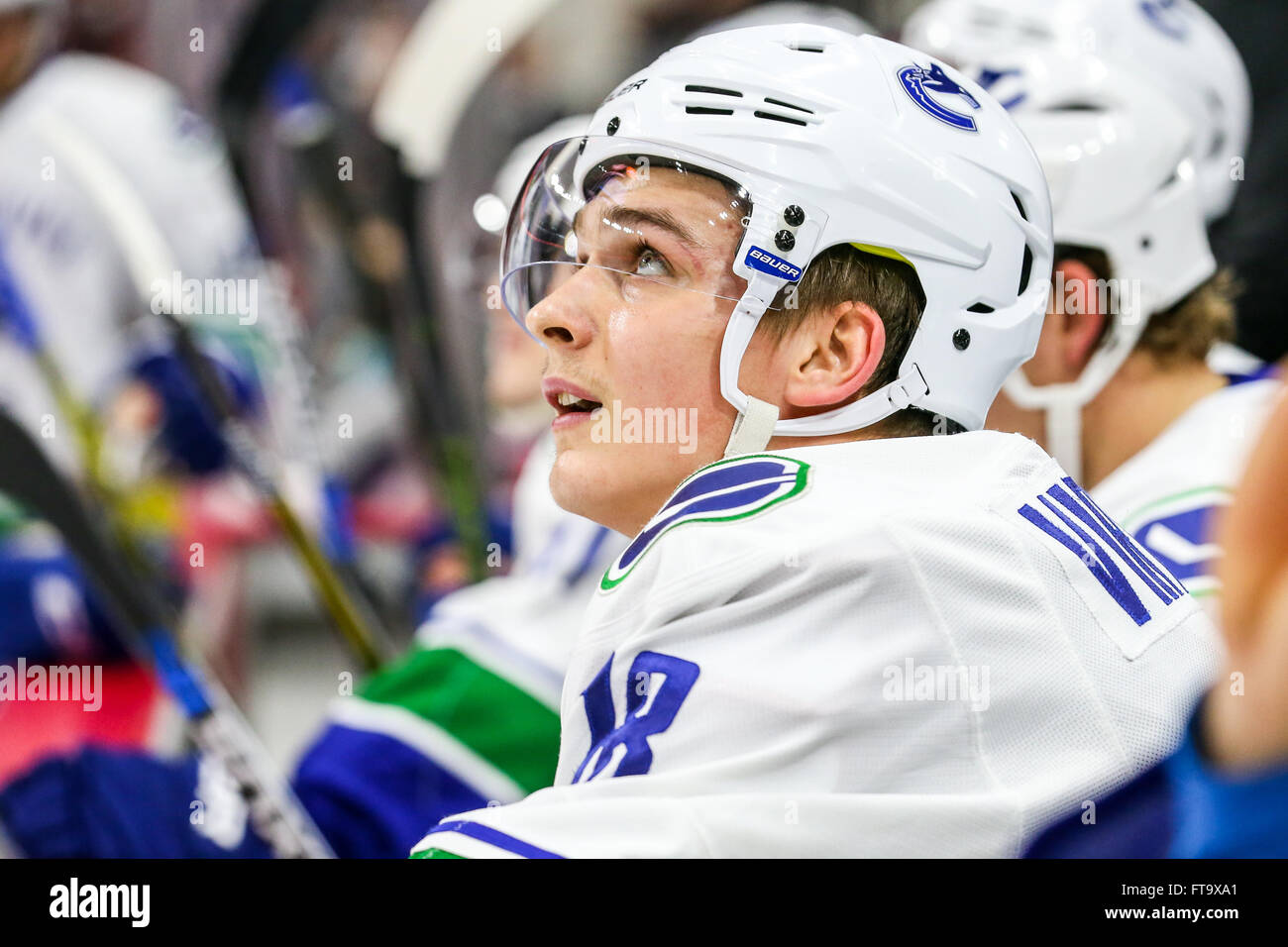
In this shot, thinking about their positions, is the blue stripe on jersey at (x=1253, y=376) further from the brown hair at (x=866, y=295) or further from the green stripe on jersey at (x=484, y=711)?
the green stripe on jersey at (x=484, y=711)

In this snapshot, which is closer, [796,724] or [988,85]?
[796,724]

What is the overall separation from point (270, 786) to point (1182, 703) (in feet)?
5.52

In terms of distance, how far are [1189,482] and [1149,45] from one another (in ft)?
2.40

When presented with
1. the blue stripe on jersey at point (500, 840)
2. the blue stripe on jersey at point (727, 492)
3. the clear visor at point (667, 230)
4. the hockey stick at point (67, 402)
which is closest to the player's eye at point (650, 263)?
the clear visor at point (667, 230)

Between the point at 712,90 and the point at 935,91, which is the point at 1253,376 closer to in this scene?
the point at 935,91

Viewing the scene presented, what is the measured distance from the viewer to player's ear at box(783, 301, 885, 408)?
1.38 m

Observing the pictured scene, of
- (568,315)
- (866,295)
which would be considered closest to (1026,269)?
(866,295)

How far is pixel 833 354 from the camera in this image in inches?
55.3

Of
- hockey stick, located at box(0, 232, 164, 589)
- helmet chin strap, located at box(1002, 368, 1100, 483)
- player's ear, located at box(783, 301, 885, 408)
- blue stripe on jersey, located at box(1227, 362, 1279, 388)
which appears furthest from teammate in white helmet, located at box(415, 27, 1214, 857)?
hockey stick, located at box(0, 232, 164, 589)

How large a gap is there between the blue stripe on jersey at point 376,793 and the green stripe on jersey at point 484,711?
0.07 meters

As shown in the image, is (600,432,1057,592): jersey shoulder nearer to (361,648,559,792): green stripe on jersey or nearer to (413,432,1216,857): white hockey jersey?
(413,432,1216,857): white hockey jersey

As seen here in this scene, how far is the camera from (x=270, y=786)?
242 centimetres
